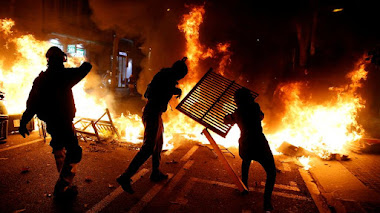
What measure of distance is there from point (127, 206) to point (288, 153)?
547 centimetres

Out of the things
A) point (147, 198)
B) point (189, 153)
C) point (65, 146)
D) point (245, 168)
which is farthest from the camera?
point (189, 153)

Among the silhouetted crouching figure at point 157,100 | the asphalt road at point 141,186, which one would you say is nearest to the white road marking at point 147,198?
the asphalt road at point 141,186

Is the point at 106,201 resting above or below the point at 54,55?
below

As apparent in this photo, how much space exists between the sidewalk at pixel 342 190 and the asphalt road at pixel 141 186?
0.44 m

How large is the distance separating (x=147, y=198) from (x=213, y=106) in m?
2.12

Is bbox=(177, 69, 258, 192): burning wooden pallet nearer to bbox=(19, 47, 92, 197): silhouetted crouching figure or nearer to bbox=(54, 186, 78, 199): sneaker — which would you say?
bbox=(19, 47, 92, 197): silhouetted crouching figure

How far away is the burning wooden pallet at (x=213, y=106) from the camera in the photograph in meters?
4.11

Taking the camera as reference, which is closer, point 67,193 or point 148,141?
point 67,193

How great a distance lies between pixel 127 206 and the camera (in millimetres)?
3631

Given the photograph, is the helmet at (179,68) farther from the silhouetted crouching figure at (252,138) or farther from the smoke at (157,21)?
the smoke at (157,21)

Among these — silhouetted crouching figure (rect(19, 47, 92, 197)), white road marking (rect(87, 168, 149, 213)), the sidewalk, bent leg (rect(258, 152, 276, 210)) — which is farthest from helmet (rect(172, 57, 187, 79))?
the sidewalk

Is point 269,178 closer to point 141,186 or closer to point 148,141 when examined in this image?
point 148,141

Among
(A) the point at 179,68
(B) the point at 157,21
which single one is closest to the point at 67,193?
(A) the point at 179,68

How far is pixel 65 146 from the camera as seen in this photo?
Result: 3.65 meters
